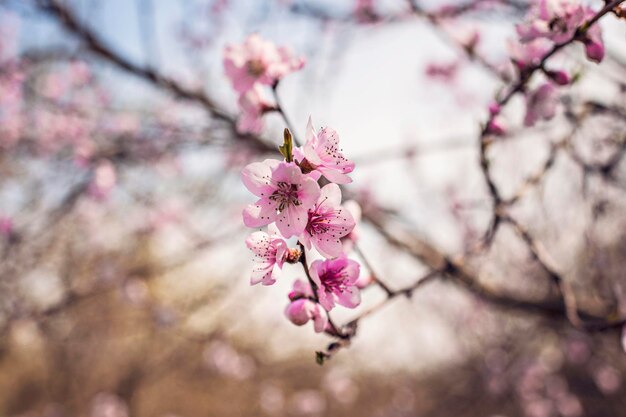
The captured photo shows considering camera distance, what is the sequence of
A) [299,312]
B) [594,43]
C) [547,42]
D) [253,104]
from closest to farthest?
[299,312], [594,43], [547,42], [253,104]

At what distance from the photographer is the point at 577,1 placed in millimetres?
1155

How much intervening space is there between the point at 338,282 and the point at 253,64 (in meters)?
0.78

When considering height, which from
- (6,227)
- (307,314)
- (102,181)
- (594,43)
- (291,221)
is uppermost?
(594,43)

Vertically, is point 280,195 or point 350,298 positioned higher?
point 280,195

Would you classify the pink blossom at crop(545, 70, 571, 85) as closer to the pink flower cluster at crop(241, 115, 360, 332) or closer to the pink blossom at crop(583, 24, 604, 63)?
the pink blossom at crop(583, 24, 604, 63)

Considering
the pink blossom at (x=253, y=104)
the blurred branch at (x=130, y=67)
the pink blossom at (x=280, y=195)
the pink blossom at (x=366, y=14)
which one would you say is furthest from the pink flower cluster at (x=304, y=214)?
the pink blossom at (x=366, y=14)

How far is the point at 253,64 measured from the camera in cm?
141

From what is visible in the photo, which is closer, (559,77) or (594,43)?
(594,43)

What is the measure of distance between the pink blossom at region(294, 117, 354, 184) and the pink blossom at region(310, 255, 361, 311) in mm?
200

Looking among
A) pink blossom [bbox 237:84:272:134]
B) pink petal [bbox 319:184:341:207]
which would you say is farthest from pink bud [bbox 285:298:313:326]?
pink blossom [bbox 237:84:272:134]

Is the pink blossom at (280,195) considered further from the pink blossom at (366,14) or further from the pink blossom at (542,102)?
the pink blossom at (366,14)

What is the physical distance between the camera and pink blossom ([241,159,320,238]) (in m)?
0.81

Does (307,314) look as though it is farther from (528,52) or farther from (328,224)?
(528,52)

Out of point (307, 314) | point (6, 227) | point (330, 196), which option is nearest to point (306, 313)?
point (307, 314)
